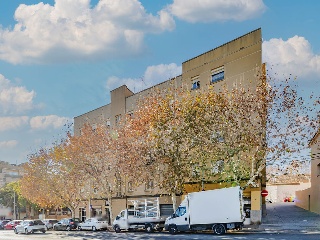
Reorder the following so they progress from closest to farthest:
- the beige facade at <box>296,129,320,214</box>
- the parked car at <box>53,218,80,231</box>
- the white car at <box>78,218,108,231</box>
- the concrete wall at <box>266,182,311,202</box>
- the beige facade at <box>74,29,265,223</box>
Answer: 1. the beige facade at <box>74,29,265,223</box>
2. the beige facade at <box>296,129,320,214</box>
3. the white car at <box>78,218,108,231</box>
4. the parked car at <box>53,218,80,231</box>
5. the concrete wall at <box>266,182,311,202</box>

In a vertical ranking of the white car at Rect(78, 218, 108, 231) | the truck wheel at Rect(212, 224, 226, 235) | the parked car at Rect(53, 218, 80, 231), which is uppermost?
the truck wheel at Rect(212, 224, 226, 235)

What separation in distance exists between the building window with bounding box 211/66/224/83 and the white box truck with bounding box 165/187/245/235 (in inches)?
569

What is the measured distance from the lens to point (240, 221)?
31406mm

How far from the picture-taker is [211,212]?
3256 centimetres

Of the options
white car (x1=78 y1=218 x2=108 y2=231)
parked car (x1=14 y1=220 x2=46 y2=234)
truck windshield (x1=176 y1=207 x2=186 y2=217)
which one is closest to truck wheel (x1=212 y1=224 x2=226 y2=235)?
truck windshield (x1=176 y1=207 x2=186 y2=217)

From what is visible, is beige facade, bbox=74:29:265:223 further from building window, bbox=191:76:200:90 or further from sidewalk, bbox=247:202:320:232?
sidewalk, bbox=247:202:320:232

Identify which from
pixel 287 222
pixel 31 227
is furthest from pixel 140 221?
pixel 31 227

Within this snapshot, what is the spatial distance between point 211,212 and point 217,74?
650 inches

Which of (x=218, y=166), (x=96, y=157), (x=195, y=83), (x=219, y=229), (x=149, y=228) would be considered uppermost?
(x=195, y=83)

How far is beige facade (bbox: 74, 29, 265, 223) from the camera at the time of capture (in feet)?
134

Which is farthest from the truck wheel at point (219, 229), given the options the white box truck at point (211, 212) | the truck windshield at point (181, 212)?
the truck windshield at point (181, 212)

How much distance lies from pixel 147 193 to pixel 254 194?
49.6 feet

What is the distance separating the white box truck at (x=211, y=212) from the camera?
31562 millimetres

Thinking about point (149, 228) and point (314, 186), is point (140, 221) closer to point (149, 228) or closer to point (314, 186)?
point (149, 228)
